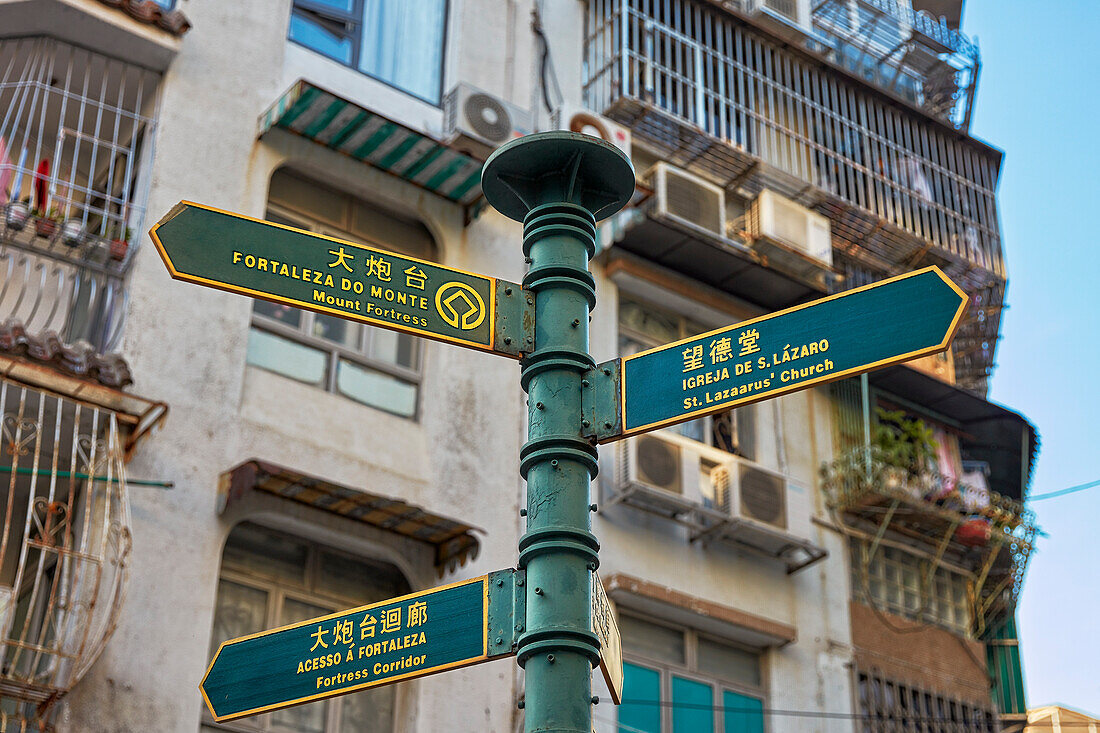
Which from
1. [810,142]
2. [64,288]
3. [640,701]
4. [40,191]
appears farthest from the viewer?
[810,142]

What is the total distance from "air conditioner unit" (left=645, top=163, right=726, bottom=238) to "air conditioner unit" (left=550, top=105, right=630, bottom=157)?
1.80 feet

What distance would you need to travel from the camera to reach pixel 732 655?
1323 centimetres

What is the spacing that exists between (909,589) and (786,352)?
1091 centimetres

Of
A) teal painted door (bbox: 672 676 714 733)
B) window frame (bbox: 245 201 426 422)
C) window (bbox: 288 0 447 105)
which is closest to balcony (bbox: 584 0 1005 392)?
window (bbox: 288 0 447 105)

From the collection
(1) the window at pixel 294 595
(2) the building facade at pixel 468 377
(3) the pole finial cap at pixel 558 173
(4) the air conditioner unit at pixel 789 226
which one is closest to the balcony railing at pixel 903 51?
(2) the building facade at pixel 468 377

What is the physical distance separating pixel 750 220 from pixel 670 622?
446cm

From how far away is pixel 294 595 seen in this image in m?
10.7

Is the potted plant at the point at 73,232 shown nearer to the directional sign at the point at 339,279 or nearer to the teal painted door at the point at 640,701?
the teal painted door at the point at 640,701

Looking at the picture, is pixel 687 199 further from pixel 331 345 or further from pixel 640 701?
pixel 640 701

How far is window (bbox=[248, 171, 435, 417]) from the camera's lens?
37.1 feet

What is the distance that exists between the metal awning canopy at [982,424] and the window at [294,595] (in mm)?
6899

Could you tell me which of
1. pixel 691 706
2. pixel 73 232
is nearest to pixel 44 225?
pixel 73 232

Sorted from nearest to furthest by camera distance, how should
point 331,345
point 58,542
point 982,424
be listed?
point 58,542, point 331,345, point 982,424

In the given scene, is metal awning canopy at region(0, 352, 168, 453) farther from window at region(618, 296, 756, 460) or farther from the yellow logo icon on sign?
window at region(618, 296, 756, 460)
